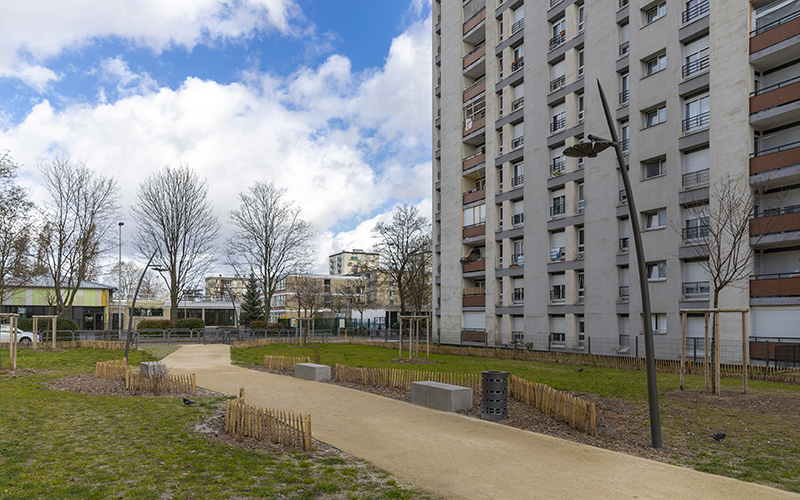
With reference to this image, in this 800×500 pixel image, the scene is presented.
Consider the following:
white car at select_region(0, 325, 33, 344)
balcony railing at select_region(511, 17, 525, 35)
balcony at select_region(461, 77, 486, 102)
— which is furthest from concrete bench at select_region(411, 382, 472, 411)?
balcony at select_region(461, 77, 486, 102)

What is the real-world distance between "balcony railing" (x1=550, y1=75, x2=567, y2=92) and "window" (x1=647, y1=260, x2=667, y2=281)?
14082 millimetres

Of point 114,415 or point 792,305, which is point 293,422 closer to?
point 114,415

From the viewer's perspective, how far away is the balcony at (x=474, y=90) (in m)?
44.8

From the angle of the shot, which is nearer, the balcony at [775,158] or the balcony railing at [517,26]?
the balcony at [775,158]

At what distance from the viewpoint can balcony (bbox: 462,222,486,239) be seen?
142 ft

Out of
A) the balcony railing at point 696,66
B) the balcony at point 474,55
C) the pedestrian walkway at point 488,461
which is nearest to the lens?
the pedestrian walkway at point 488,461

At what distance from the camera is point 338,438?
10398mm

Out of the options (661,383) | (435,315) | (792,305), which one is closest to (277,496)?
(661,383)

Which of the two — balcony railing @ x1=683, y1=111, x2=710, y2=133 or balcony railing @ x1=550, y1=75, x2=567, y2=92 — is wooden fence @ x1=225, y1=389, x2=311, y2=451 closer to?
balcony railing @ x1=683, y1=111, x2=710, y2=133

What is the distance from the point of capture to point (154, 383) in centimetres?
1581

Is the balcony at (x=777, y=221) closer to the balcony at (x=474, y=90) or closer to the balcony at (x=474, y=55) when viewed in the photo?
the balcony at (x=474, y=90)

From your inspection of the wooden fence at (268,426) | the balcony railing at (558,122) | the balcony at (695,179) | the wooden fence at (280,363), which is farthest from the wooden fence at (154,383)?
the balcony railing at (558,122)

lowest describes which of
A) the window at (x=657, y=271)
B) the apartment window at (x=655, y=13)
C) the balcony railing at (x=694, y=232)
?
the window at (x=657, y=271)

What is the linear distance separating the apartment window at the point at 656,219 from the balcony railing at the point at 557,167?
705 cm
